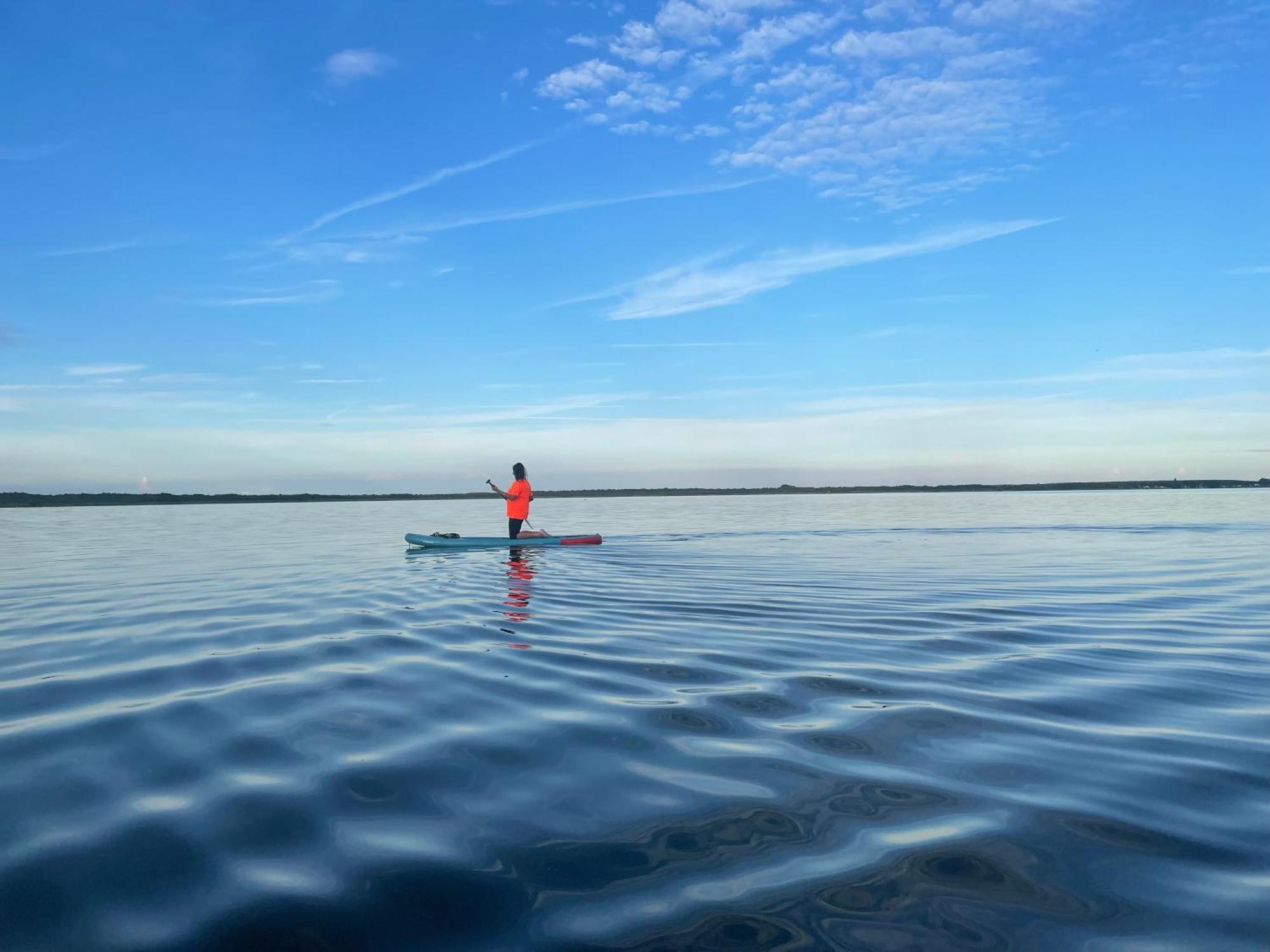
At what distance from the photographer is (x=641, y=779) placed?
5004mm

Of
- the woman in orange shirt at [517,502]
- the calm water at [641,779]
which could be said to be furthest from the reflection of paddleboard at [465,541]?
the calm water at [641,779]

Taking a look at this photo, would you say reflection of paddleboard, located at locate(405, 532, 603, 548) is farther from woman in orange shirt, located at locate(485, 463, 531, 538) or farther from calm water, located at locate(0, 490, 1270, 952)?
calm water, located at locate(0, 490, 1270, 952)

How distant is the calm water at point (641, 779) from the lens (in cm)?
336

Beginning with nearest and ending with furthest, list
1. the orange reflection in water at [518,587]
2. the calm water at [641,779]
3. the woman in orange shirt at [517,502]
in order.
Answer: the calm water at [641,779], the orange reflection in water at [518,587], the woman in orange shirt at [517,502]

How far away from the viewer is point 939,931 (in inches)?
126

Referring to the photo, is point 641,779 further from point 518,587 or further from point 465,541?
point 465,541

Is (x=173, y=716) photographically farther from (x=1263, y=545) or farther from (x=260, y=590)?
(x=1263, y=545)

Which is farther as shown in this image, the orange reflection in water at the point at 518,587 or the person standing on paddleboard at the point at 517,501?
the person standing on paddleboard at the point at 517,501

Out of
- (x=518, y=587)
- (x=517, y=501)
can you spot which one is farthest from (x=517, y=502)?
(x=518, y=587)

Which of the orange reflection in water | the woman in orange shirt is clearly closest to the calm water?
the orange reflection in water

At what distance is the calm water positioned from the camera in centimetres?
336

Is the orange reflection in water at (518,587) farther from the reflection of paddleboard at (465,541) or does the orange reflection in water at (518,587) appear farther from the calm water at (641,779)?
the reflection of paddleboard at (465,541)

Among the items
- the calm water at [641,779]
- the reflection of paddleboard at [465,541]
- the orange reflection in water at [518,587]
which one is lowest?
the orange reflection in water at [518,587]

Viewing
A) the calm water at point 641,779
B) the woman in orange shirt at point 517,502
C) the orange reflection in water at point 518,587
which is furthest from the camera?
the woman in orange shirt at point 517,502
